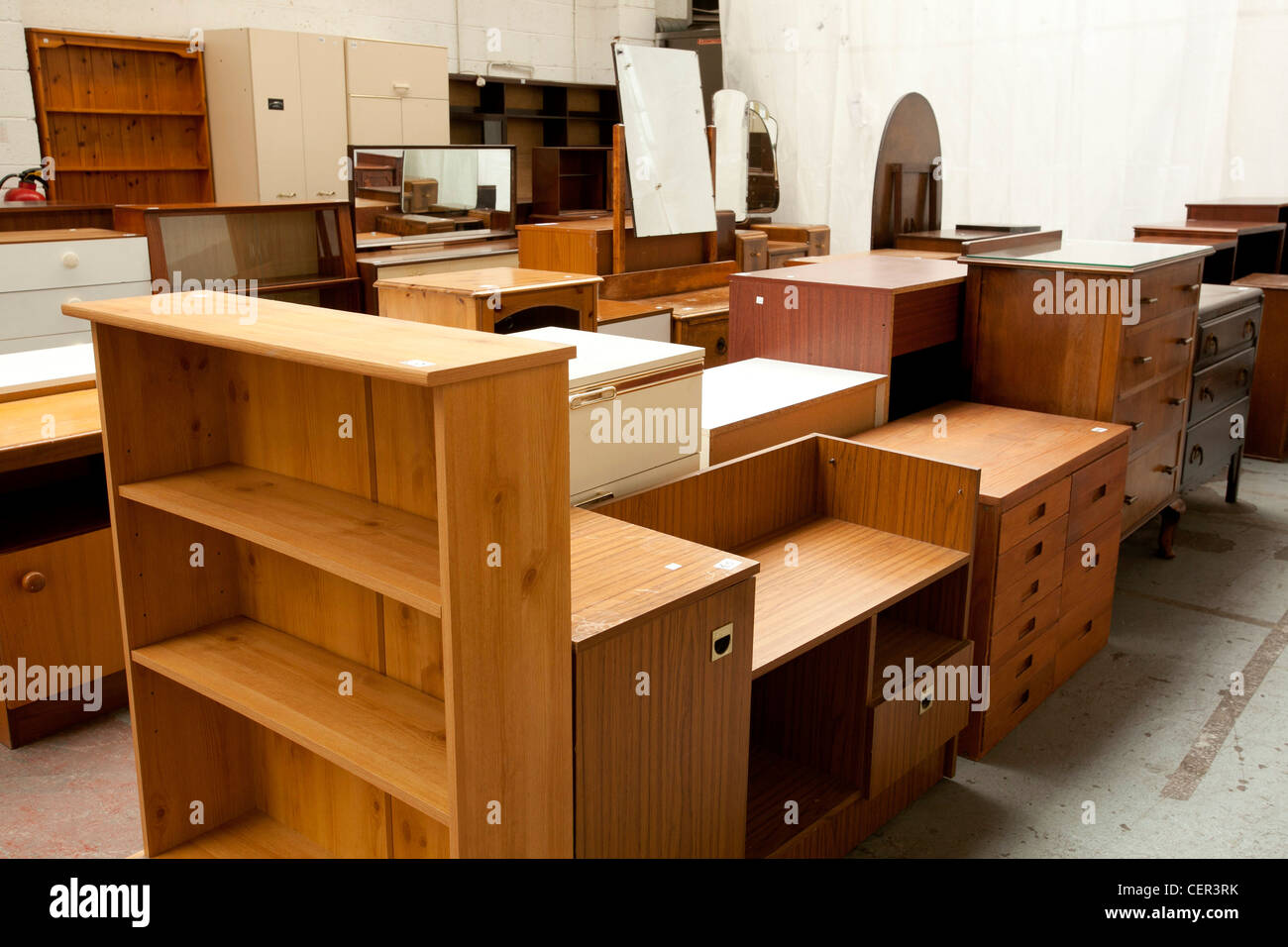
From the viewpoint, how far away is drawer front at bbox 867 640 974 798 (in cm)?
221

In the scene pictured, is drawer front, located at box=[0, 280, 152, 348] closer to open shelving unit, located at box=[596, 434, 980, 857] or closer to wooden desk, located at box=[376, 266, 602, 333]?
wooden desk, located at box=[376, 266, 602, 333]

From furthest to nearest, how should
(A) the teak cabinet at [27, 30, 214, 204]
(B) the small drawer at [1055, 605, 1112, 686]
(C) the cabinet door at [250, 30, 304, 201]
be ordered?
1. (C) the cabinet door at [250, 30, 304, 201]
2. (A) the teak cabinet at [27, 30, 214, 204]
3. (B) the small drawer at [1055, 605, 1112, 686]

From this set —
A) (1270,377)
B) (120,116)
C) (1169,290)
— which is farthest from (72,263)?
(1270,377)

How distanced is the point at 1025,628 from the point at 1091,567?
1.35ft

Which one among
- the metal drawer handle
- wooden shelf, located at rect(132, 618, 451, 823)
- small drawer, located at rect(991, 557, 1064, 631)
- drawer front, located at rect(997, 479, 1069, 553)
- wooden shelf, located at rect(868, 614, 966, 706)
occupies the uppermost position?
the metal drawer handle

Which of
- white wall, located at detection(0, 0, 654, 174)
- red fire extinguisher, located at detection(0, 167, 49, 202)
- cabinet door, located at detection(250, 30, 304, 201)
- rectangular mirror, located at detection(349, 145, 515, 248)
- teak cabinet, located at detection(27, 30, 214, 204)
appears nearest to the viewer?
red fire extinguisher, located at detection(0, 167, 49, 202)

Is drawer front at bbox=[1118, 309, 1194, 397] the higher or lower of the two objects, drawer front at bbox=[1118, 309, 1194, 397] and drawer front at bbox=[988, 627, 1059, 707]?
the higher

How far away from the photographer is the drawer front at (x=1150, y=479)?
10.6 feet

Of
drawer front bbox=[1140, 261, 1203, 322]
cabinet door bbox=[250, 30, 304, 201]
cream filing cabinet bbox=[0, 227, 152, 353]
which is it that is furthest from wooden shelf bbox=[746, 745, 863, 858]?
cabinet door bbox=[250, 30, 304, 201]

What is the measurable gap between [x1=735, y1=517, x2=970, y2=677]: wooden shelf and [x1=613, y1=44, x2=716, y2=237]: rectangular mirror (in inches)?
103

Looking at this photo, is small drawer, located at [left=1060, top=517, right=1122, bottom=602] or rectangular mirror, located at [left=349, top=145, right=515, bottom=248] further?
rectangular mirror, located at [left=349, top=145, right=515, bottom=248]

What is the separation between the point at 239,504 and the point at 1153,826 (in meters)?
1.95

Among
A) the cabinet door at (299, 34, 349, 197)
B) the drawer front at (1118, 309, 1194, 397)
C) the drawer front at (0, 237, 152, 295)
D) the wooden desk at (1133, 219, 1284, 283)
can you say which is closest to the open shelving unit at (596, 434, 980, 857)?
the drawer front at (1118, 309, 1194, 397)
